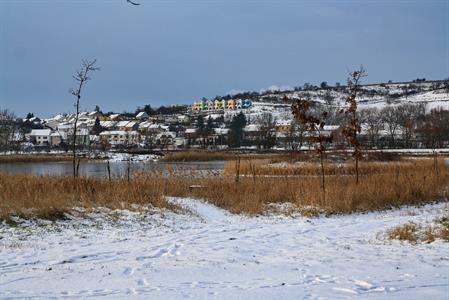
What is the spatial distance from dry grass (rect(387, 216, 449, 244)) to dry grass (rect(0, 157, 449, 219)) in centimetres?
393

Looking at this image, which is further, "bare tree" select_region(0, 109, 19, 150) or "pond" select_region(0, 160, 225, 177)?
"bare tree" select_region(0, 109, 19, 150)

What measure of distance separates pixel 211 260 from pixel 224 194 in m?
8.43

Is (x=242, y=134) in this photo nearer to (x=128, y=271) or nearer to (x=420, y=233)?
(x=420, y=233)

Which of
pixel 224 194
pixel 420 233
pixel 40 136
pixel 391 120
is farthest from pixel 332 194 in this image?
pixel 40 136

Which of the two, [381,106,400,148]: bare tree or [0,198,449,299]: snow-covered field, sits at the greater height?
[381,106,400,148]: bare tree

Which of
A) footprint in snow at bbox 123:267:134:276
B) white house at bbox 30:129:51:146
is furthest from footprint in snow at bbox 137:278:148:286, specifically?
white house at bbox 30:129:51:146

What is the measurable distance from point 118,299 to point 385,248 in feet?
16.0

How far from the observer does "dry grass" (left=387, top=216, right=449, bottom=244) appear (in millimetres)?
8680

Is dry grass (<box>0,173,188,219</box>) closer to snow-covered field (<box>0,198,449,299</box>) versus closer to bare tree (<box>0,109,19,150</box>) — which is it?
snow-covered field (<box>0,198,449,299</box>)

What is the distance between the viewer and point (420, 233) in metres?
9.11

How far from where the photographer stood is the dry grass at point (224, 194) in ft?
38.4

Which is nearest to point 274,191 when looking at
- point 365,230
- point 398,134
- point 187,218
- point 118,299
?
point 187,218

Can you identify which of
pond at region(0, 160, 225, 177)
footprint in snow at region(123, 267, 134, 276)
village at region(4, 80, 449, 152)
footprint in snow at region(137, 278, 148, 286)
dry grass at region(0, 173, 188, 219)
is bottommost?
pond at region(0, 160, 225, 177)

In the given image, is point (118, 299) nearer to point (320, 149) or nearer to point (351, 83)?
point (320, 149)
